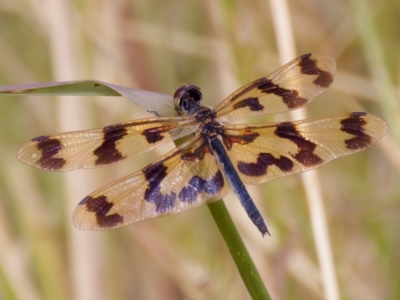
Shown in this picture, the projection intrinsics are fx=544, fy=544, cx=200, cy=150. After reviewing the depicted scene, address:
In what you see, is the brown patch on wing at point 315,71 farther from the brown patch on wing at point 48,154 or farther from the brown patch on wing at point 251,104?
the brown patch on wing at point 48,154

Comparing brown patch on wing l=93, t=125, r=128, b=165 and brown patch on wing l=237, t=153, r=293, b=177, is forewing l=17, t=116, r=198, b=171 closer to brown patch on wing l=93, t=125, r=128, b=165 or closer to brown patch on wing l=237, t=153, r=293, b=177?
brown patch on wing l=93, t=125, r=128, b=165

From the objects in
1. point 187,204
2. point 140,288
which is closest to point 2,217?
point 140,288

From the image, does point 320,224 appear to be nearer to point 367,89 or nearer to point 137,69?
point 367,89

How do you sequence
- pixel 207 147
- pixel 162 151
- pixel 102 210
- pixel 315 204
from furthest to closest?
1. pixel 162 151
2. pixel 315 204
3. pixel 207 147
4. pixel 102 210

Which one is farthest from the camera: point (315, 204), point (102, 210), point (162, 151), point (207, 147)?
point (162, 151)

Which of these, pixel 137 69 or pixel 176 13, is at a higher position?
pixel 176 13

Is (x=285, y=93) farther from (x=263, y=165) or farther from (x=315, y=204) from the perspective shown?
(x=315, y=204)

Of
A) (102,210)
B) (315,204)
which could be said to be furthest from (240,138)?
(315,204)
